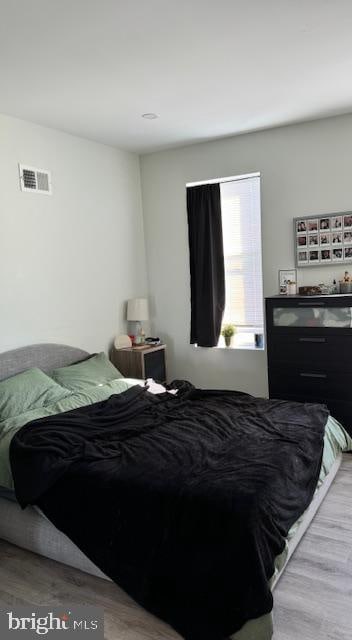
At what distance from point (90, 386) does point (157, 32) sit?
93.7 inches

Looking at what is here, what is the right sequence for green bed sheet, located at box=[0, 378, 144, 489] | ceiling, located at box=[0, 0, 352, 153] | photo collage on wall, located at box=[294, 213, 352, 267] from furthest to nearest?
photo collage on wall, located at box=[294, 213, 352, 267], green bed sheet, located at box=[0, 378, 144, 489], ceiling, located at box=[0, 0, 352, 153]

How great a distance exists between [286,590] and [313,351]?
6.49 feet

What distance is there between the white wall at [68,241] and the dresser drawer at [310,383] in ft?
5.38

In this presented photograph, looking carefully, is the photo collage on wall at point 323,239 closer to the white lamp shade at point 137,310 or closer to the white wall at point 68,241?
the white lamp shade at point 137,310

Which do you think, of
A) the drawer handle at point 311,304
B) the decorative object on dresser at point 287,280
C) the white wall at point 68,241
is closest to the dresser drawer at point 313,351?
the drawer handle at point 311,304

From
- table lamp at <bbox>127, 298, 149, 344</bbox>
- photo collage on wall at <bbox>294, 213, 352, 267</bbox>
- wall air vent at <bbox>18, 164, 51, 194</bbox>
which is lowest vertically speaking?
table lamp at <bbox>127, 298, 149, 344</bbox>

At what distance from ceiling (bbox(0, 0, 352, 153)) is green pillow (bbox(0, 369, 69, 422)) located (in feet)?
6.23

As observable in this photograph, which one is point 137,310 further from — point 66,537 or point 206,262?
point 66,537

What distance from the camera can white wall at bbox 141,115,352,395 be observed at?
4074mm

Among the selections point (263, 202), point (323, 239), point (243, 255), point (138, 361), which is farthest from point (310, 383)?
point (263, 202)

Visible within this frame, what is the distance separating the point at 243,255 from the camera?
181 inches

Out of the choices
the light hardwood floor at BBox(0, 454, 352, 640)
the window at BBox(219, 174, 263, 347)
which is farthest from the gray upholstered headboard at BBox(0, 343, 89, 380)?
the window at BBox(219, 174, 263, 347)

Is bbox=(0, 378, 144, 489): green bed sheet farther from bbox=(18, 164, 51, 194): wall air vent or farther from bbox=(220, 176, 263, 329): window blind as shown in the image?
bbox=(18, 164, 51, 194): wall air vent

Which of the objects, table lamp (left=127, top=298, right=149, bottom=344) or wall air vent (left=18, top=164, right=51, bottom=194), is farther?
A: table lamp (left=127, top=298, right=149, bottom=344)
